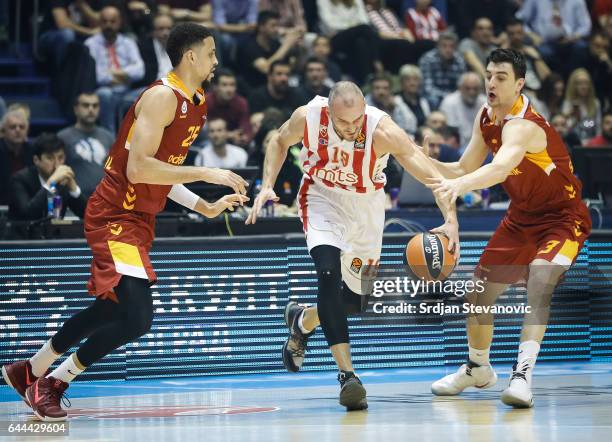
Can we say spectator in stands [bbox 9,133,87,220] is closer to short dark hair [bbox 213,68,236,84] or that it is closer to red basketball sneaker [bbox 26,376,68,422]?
short dark hair [bbox 213,68,236,84]

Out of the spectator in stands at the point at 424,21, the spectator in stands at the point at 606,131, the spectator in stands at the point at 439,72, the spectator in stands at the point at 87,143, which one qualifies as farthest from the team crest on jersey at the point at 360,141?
the spectator in stands at the point at 424,21

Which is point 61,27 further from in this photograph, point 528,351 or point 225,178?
point 528,351

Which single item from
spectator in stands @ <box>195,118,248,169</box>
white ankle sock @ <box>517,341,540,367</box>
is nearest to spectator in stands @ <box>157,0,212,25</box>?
spectator in stands @ <box>195,118,248,169</box>

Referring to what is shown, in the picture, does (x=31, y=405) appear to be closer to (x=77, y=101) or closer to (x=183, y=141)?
(x=183, y=141)

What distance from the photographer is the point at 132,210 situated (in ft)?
23.3

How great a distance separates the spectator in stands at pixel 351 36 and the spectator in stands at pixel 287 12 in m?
0.33

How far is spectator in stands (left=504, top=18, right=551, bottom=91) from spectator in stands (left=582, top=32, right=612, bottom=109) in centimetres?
61

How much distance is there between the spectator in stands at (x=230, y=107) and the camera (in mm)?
14070

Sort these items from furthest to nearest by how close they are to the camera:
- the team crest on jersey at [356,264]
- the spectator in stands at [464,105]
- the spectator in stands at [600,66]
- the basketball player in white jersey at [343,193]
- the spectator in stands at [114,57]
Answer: the spectator in stands at [600,66] → the spectator in stands at [464,105] → the spectator in stands at [114,57] → the team crest on jersey at [356,264] → the basketball player in white jersey at [343,193]

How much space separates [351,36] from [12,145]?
5.17 meters

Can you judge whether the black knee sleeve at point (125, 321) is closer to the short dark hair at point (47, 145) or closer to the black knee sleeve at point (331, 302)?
the black knee sleeve at point (331, 302)

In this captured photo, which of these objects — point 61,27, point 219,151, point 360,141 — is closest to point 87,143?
point 219,151

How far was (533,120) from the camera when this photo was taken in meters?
7.55

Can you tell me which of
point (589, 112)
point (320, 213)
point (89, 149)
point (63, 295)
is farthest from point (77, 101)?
point (589, 112)
